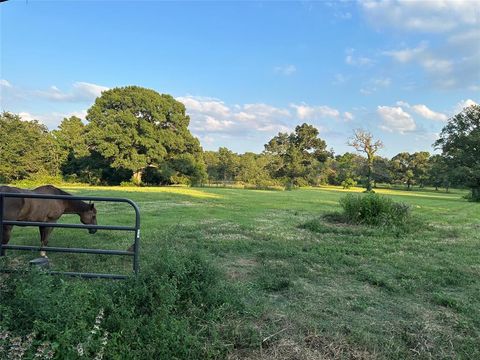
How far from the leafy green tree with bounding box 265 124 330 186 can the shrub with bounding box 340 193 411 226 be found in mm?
41814

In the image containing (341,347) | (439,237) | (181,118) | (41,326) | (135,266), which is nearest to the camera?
(41,326)

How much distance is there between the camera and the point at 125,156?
132 ft

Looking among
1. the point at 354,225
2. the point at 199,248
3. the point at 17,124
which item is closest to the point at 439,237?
the point at 354,225

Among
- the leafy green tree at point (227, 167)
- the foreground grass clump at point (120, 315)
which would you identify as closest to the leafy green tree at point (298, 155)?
the leafy green tree at point (227, 167)

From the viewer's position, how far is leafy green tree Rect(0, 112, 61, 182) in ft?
133

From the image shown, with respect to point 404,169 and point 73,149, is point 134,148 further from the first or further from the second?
point 404,169

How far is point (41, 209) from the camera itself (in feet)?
20.4

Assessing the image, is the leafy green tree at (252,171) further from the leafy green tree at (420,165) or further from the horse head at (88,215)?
the horse head at (88,215)

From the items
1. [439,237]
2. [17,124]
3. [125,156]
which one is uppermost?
[17,124]

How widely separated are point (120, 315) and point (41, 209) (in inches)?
160

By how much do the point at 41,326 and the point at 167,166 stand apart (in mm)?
38849

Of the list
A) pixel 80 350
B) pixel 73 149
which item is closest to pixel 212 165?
pixel 73 149

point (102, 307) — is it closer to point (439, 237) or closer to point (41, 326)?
point (41, 326)

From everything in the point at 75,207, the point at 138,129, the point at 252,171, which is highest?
the point at 138,129
